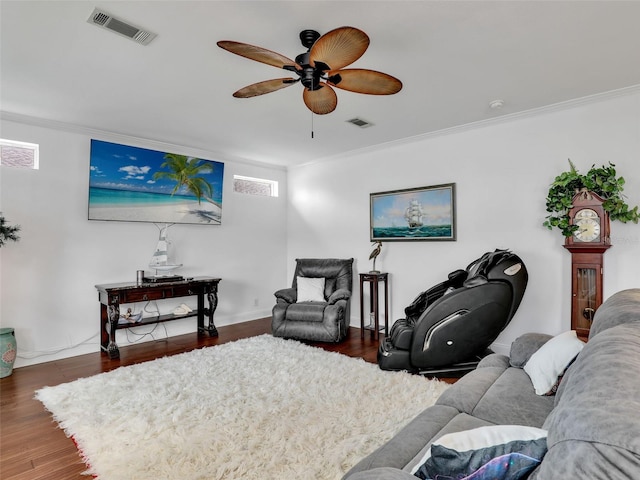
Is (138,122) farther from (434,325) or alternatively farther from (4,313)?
(434,325)

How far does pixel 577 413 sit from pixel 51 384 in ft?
13.1

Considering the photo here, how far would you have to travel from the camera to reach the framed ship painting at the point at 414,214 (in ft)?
14.4

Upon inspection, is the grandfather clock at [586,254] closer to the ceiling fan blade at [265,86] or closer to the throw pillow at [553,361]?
the throw pillow at [553,361]

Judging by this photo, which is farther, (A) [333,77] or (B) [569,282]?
(B) [569,282]

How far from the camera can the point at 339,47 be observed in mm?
1911

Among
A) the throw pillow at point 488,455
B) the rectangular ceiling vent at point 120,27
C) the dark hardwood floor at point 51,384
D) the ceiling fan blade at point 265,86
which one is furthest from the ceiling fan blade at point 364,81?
the dark hardwood floor at point 51,384

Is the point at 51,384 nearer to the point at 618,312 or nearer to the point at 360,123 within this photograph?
the point at 360,123

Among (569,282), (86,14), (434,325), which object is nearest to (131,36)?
(86,14)

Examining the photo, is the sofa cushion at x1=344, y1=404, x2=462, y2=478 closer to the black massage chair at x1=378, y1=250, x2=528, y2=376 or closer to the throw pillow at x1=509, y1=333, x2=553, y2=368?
the throw pillow at x1=509, y1=333, x2=553, y2=368

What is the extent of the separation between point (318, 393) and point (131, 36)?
2910mm

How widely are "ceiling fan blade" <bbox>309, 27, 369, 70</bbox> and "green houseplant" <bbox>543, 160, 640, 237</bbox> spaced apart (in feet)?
7.93

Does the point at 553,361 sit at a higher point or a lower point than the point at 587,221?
lower

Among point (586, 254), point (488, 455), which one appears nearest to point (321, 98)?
point (488, 455)

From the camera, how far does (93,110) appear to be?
143 inches
